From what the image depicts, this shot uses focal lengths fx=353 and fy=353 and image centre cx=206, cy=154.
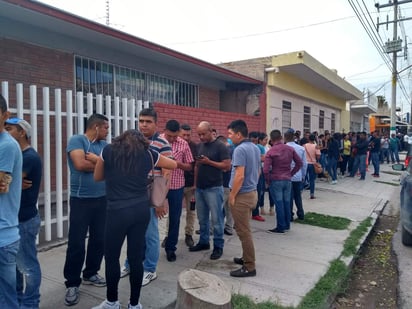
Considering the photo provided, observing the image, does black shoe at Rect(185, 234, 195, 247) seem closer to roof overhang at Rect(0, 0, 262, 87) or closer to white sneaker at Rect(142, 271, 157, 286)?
white sneaker at Rect(142, 271, 157, 286)

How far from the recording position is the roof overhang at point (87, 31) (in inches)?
207

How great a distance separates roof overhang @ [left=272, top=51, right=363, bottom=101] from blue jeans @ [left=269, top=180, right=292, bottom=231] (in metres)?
6.38

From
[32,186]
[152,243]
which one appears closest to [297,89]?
[152,243]

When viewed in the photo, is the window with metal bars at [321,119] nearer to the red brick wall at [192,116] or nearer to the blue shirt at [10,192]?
the red brick wall at [192,116]

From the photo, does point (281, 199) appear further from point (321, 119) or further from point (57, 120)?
point (321, 119)

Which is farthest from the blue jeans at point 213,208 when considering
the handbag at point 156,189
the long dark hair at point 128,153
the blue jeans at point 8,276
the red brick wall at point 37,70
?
the blue jeans at point 8,276

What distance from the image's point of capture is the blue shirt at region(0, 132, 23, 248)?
2020 mm

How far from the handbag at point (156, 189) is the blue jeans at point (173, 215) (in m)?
1.13

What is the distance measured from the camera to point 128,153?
278 cm

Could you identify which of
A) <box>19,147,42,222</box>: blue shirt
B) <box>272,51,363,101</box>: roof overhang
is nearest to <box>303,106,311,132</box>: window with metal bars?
<box>272,51,363,101</box>: roof overhang

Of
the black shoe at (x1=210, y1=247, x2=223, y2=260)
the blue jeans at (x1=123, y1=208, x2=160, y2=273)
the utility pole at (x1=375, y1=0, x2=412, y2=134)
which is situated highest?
the utility pole at (x1=375, y1=0, x2=412, y2=134)

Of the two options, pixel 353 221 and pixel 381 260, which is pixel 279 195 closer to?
pixel 381 260

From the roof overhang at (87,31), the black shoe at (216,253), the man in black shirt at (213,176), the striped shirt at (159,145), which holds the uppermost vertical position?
the roof overhang at (87,31)

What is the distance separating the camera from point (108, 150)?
9.28ft
